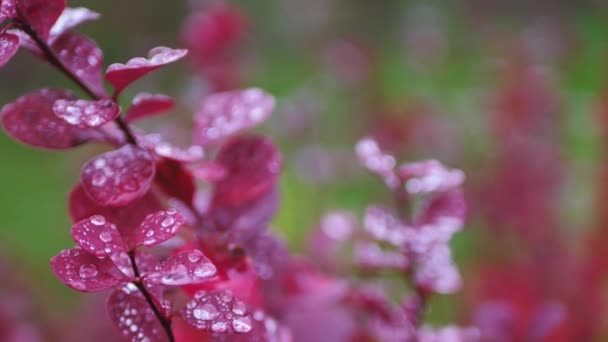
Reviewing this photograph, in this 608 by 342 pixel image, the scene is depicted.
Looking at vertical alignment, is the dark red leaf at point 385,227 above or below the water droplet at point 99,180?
above

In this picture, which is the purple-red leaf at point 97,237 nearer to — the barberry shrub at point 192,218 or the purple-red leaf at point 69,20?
the barberry shrub at point 192,218

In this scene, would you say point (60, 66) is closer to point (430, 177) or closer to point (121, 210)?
point (121, 210)

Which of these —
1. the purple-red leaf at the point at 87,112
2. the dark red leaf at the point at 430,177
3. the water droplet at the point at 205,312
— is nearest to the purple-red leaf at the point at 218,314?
the water droplet at the point at 205,312

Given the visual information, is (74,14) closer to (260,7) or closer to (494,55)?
(494,55)

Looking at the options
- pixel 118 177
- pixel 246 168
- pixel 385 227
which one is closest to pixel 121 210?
pixel 118 177

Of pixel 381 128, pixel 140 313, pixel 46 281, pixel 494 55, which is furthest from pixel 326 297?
pixel 494 55

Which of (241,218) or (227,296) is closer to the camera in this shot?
(227,296)
